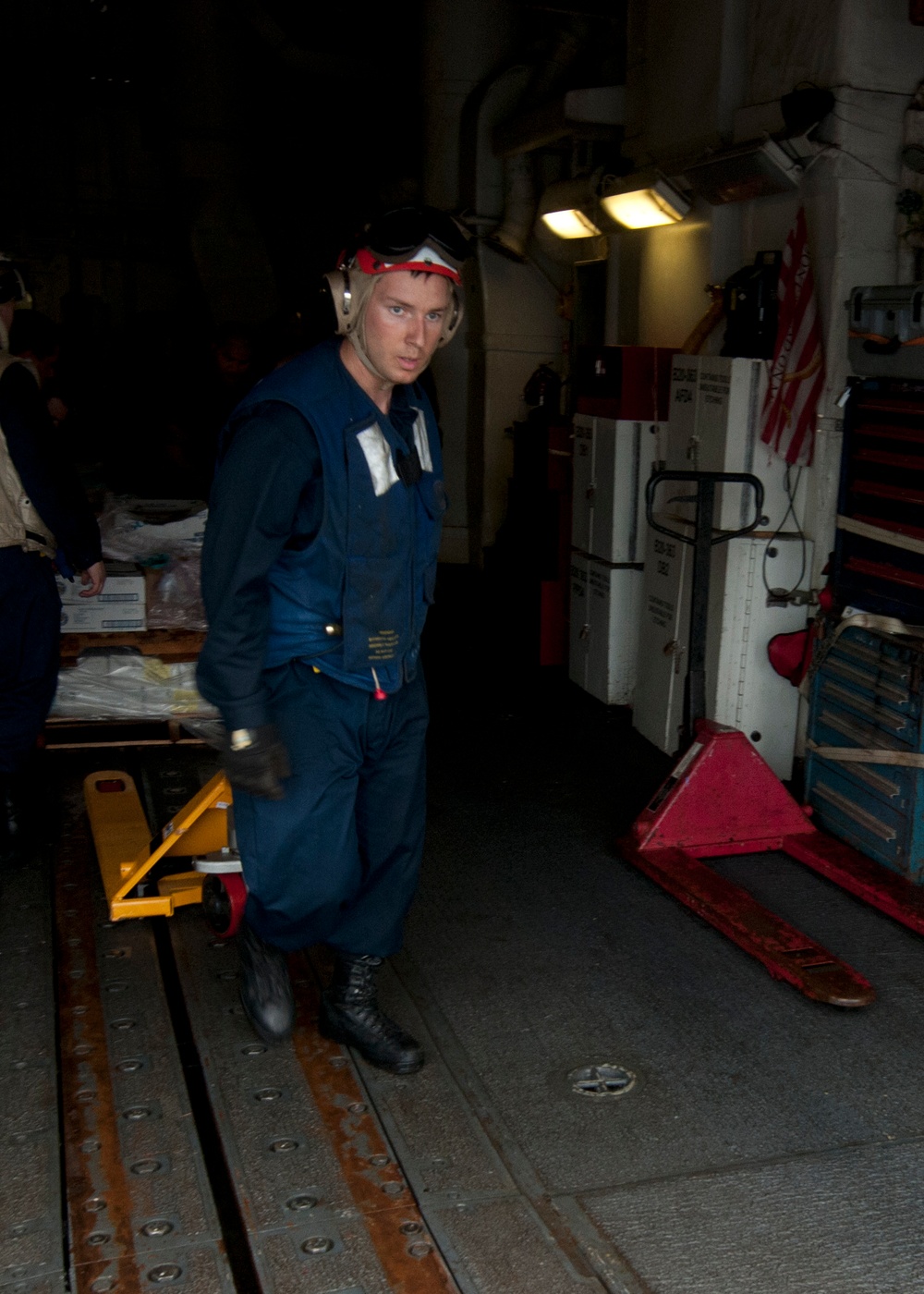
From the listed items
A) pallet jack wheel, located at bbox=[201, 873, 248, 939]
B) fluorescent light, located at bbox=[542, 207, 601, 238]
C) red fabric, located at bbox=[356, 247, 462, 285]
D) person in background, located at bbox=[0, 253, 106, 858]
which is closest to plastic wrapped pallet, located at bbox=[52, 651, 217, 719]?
person in background, located at bbox=[0, 253, 106, 858]

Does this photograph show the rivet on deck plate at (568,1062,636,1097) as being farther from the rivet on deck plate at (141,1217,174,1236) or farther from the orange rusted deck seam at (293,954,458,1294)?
the rivet on deck plate at (141,1217,174,1236)

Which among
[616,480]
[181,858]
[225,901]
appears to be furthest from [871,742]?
[181,858]

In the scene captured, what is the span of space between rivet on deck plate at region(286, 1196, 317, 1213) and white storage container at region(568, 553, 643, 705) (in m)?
3.97

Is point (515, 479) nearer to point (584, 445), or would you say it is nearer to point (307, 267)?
point (584, 445)

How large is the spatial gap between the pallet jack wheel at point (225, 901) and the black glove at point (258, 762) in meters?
0.83

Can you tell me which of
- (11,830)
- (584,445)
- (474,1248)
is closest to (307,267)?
(584,445)

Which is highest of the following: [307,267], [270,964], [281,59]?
[281,59]

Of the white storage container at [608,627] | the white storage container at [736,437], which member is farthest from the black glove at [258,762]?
the white storage container at [608,627]

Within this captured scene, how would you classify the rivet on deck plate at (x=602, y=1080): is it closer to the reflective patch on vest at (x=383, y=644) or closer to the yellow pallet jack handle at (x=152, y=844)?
the reflective patch on vest at (x=383, y=644)

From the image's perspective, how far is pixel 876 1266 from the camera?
2.46m

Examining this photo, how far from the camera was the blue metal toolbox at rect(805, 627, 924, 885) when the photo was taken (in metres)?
4.26

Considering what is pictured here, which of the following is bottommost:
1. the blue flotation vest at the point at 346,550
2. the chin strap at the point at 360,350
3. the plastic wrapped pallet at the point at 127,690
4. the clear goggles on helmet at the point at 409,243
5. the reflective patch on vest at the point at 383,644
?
the plastic wrapped pallet at the point at 127,690

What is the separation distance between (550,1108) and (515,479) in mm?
5293

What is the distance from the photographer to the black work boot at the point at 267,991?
3.22 metres
